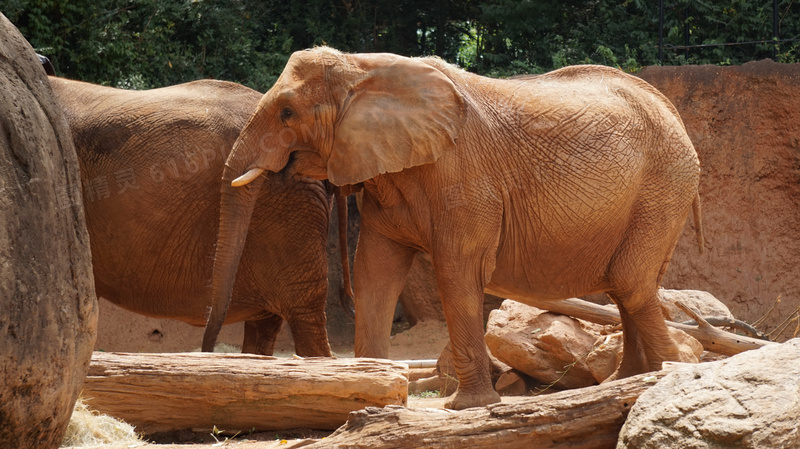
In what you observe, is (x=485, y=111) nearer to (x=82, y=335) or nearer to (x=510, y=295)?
(x=510, y=295)

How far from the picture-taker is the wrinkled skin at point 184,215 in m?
6.90

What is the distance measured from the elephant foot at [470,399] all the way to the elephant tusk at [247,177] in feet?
6.41

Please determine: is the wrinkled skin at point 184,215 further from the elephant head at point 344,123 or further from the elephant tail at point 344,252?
the elephant head at point 344,123

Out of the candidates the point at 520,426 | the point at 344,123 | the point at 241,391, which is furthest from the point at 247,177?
the point at 520,426

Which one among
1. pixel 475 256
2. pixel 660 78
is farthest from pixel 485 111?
pixel 660 78

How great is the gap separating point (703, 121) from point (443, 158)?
17.8 ft

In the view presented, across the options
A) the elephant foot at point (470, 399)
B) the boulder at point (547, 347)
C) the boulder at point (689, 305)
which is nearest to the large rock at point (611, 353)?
the boulder at point (547, 347)

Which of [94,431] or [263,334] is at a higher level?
[94,431]

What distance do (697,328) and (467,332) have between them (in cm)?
253

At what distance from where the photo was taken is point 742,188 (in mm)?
10609

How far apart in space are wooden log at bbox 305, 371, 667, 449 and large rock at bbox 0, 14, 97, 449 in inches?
49.9

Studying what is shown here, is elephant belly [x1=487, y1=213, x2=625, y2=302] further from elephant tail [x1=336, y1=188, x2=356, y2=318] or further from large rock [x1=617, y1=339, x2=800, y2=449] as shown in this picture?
large rock [x1=617, y1=339, x2=800, y2=449]

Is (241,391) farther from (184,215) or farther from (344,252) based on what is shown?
(344,252)

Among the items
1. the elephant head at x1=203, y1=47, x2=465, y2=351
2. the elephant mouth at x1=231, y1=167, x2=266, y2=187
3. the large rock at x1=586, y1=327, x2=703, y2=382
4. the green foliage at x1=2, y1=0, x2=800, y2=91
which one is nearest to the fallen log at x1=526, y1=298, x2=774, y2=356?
the large rock at x1=586, y1=327, x2=703, y2=382
